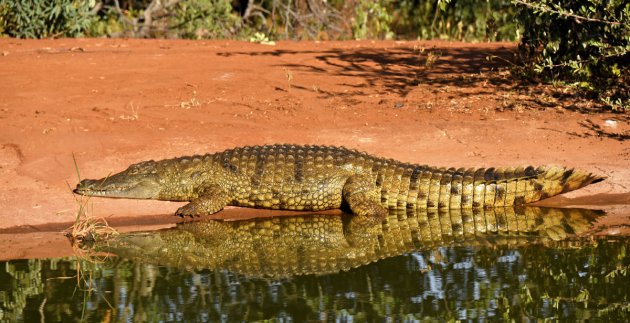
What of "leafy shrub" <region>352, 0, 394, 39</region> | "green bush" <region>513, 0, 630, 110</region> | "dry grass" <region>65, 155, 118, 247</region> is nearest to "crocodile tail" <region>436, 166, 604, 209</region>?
"green bush" <region>513, 0, 630, 110</region>

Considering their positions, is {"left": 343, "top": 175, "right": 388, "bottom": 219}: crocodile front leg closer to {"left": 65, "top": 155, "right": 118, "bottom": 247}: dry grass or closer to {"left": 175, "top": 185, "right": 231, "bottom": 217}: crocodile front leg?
{"left": 175, "top": 185, "right": 231, "bottom": 217}: crocodile front leg

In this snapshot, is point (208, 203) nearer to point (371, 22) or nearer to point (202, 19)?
point (202, 19)

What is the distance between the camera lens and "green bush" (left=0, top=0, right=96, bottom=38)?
1405cm

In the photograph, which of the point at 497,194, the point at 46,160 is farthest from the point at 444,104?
the point at 46,160

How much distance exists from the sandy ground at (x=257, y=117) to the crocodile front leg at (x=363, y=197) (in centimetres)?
101

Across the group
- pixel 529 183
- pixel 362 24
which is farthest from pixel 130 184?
pixel 362 24

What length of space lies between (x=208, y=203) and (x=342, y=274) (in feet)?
8.06

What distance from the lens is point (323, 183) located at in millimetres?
8234

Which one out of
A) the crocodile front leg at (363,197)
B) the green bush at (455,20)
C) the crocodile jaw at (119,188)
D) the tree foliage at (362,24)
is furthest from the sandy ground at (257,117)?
the green bush at (455,20)

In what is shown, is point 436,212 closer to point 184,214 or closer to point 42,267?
point 184,214

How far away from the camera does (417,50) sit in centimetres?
1339

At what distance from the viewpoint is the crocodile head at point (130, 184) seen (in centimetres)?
830

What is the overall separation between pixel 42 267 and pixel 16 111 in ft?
13.7

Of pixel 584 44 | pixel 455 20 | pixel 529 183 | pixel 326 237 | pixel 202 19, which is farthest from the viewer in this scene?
pixel 455 20
